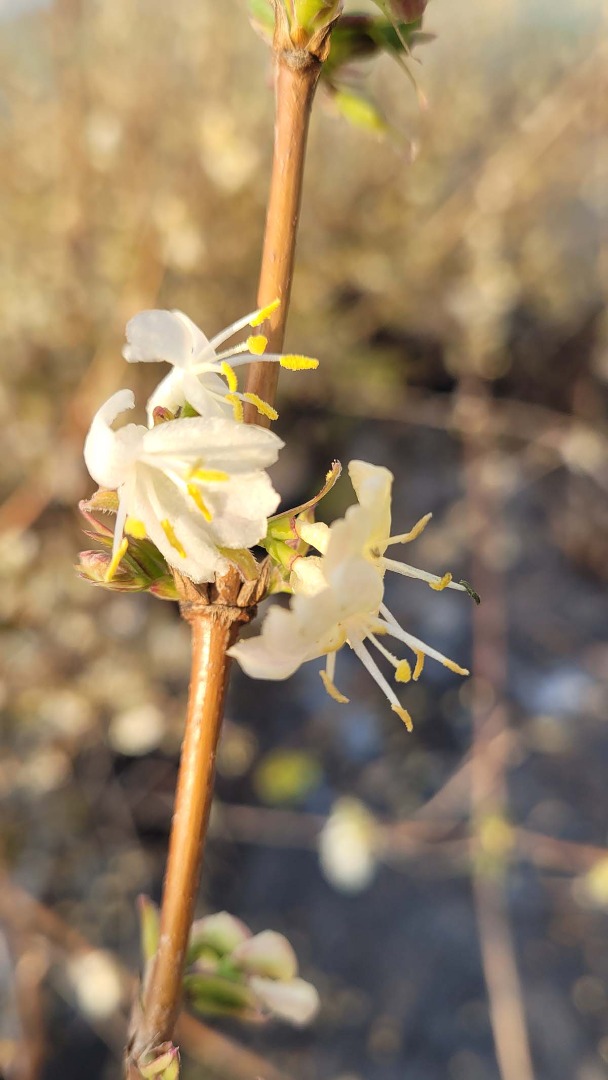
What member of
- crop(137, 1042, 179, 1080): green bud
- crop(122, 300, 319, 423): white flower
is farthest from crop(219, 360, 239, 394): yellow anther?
crop(137, 1042, 179, 1080): green bud

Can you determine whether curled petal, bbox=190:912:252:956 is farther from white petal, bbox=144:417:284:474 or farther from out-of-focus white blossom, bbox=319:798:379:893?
out-of-focus white blossom, bbox=319:798:379:893

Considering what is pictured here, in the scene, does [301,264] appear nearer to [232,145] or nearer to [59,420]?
[232,145]

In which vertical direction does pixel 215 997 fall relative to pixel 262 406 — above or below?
below

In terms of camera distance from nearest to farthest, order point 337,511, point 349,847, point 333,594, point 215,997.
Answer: point 333,594, point 215,997, point 349,847, point 337,511

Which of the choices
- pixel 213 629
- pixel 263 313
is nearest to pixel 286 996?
pixel 213 629

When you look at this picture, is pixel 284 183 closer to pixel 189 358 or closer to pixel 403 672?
pixel 189 358

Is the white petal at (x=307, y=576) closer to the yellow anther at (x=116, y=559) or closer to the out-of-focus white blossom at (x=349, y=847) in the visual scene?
the yellow anther at (x=116, y=559)

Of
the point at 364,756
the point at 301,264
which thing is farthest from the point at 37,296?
the point at 364,756
